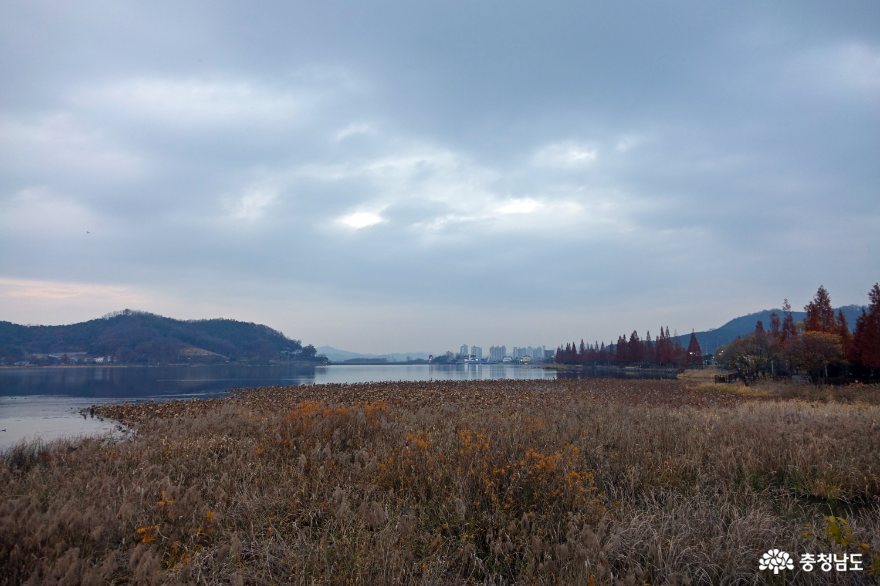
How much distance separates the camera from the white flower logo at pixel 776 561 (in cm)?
400

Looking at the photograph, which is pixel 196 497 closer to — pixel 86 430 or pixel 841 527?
pixel 841 527

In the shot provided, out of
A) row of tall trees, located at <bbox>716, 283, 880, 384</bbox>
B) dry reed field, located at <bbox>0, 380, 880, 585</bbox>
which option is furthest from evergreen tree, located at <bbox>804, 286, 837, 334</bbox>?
dry reed field, located at <bbox>0, 380, 880, 585</bbox>

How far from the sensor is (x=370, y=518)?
4.56m

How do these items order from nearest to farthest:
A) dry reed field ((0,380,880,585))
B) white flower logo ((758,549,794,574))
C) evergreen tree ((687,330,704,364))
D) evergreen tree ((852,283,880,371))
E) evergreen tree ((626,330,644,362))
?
dry reed field ((0,380,880,585)) < white flower logo ((758,549,794,574)) < evergreen tree ((852,283,880,371)) < evergreen tree ((687,330,704,364)) < evergreen tree ((626,330,644,362))

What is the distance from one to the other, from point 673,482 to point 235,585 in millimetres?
5957

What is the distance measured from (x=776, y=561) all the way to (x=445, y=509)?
3.22 m

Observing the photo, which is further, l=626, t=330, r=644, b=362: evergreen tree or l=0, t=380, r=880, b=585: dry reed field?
l=626, t=330, r=644, b=362: evergreen tree

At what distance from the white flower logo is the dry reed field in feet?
0.42

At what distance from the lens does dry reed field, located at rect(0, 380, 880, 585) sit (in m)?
3.85

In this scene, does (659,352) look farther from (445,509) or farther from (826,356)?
(445,509)

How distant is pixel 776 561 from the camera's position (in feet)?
13.4

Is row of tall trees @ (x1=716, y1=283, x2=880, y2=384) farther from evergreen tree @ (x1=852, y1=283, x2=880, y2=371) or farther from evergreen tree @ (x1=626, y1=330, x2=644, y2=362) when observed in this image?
evergreen tree @ (x1=626, y1=330, x2=644, y2=362)

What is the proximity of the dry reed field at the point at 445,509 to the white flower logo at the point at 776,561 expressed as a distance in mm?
129

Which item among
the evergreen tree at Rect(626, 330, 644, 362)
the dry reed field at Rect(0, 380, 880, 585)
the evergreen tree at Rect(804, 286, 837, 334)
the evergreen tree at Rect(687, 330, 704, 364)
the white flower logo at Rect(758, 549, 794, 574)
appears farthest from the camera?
the evergreen tree at Rect(626, 330, 644, 362)
